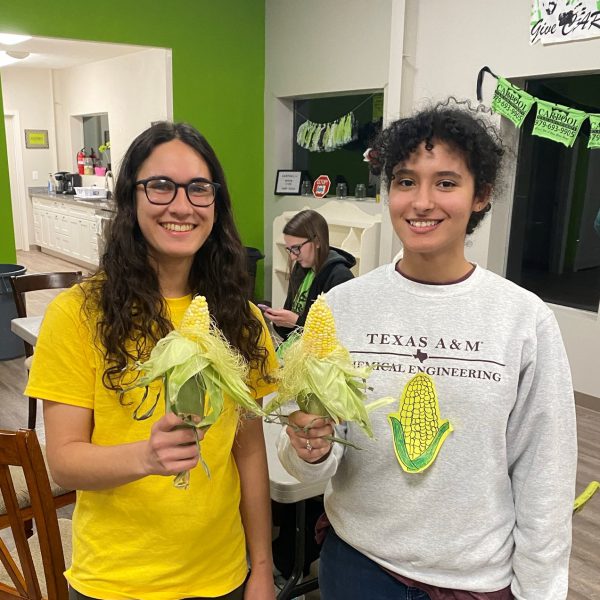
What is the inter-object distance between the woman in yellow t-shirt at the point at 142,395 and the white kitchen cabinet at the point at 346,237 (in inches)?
153

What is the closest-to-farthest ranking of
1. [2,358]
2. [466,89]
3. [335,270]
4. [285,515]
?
1. [285,515]
2. [335,270]
3. [466,89]
4. [2,358]

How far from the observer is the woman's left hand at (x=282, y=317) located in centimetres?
276

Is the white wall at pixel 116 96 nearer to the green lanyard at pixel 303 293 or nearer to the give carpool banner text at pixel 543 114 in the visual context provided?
the give carpool banner text at pixel 543 114

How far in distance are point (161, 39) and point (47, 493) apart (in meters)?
5.23

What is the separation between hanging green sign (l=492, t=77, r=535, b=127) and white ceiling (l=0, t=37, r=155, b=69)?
133 inches

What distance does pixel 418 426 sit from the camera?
3.41ft

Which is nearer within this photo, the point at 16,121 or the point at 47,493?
the point at 47,493

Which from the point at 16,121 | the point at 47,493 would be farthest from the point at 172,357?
the point at 16,121

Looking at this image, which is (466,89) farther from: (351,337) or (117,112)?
(117,112)

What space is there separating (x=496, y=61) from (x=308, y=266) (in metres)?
2.30

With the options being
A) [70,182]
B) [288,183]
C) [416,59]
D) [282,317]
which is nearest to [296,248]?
[282,317]

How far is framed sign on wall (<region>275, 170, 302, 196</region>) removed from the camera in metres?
6.11

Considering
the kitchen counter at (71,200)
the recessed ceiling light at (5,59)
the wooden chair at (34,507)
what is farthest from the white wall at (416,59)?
the recessed ceiling light at (5,59)

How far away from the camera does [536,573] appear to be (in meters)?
1.01
